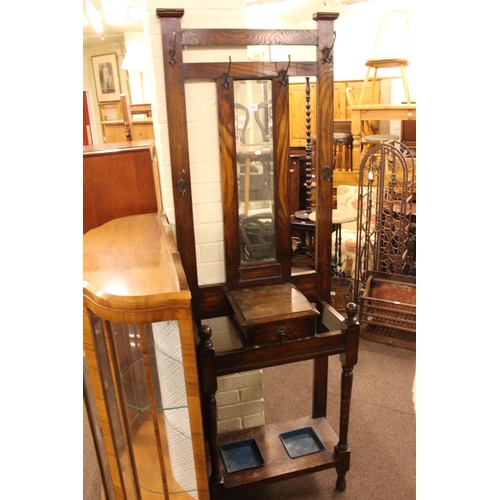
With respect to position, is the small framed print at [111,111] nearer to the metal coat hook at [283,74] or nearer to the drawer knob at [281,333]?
the metal coat hook at [283,74]

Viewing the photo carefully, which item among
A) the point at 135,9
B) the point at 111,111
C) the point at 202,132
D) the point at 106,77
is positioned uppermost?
the point at 135,9

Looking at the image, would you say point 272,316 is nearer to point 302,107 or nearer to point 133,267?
point 133,267

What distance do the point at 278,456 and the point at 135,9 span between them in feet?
16.2

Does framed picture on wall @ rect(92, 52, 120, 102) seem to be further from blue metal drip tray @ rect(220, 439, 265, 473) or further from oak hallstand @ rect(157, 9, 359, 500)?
blue metal drip tray @ rect(220, 439, 265, 473)

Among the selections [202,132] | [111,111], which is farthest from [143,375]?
[111,111]

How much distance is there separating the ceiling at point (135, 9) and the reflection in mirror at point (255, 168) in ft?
11.4

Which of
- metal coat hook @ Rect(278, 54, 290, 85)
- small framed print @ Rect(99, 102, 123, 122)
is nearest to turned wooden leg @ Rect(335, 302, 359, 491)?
metal coat hook @ Rect(278, 54, 290, 85)

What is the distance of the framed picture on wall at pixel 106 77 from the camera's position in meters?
7.81

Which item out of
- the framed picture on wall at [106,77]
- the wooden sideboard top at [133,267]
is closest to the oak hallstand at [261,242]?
the wooden sideboard top at [133,267]

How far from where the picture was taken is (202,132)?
1.47 meters

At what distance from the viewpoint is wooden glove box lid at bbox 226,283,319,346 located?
1.38 metres

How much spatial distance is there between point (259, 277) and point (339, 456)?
699 mm
